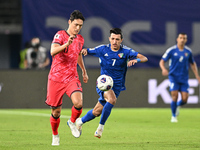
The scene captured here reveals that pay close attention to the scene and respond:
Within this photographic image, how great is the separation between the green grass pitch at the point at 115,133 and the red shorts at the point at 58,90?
62 cm

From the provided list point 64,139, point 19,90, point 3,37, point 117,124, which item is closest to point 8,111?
point 19,90

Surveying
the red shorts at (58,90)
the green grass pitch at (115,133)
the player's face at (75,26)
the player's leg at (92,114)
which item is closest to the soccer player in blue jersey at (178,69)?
the green grass pitch at (115,133)

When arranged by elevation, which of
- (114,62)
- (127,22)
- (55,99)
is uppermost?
(127,22)

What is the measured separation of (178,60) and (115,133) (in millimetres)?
3722

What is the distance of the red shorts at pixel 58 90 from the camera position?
7.42m

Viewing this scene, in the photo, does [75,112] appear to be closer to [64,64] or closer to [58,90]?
[58,90]

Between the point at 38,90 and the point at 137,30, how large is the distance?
14.0 ft

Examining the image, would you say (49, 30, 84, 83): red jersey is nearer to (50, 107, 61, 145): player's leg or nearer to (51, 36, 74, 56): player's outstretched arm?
(51, 36, 74, 56): player's outstretched arm

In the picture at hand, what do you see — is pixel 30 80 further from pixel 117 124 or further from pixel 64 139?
pixel 64 139

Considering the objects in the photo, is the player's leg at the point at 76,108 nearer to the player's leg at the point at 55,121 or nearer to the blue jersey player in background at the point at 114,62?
the player's leg at the point at 55,121

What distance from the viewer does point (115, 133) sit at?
9.20 m

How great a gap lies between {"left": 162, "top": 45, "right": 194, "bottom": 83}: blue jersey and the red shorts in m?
5.09

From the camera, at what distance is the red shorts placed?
742cm

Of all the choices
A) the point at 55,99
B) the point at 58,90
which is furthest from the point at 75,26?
the point at 55,99
